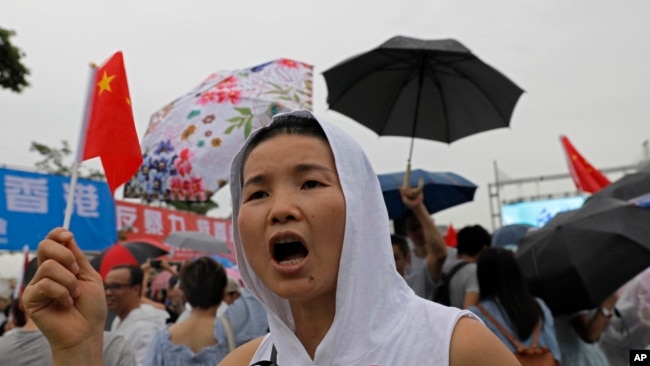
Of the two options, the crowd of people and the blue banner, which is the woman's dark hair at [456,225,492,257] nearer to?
the crowd of people

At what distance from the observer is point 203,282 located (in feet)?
13.3

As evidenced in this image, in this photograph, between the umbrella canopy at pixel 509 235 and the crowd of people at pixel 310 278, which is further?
the umbrella canopy at pixel 509 235

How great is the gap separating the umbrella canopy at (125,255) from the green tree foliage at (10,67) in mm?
9909

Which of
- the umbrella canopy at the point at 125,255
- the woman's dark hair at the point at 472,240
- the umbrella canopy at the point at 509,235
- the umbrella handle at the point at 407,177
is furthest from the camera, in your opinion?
the umbrella canopy at the point at 509,235

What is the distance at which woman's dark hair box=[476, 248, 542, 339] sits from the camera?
334cm

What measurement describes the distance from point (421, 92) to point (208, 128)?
1679 millimetres

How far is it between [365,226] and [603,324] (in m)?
2.97

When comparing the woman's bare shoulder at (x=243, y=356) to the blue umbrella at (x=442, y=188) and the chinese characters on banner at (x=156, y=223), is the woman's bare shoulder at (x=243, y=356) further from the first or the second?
the chinese characters on banner at (x=156, y=223)

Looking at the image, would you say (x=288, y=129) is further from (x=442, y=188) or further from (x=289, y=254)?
(x=442, y=188)

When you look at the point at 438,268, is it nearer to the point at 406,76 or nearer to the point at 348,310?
the point at 406,76

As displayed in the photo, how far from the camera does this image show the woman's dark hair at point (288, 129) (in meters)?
1.54

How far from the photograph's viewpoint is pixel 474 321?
1.42 meters

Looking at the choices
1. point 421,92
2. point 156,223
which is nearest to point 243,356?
point 421,92

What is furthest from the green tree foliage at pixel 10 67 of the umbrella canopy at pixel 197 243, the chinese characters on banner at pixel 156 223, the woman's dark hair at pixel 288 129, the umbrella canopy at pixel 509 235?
the woman's dark hair at pixel 288 129
